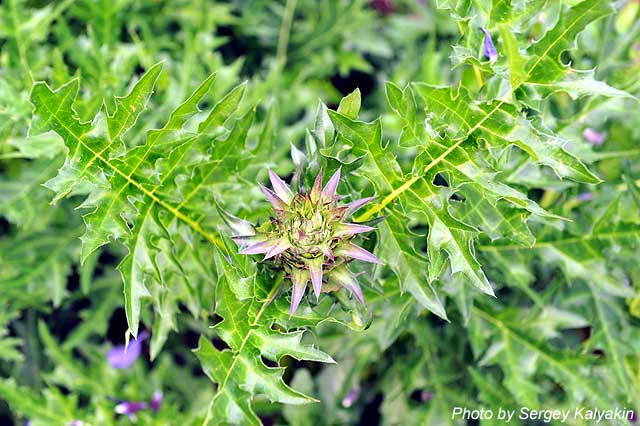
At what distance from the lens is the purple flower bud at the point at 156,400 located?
1.40 m

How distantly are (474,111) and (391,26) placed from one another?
1.17 meters

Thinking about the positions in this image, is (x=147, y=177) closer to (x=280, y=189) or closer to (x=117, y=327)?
(x=280, y=189)

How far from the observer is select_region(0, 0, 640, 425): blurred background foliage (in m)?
1.16

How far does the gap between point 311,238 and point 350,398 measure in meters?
0.75

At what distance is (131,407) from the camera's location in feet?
4.51

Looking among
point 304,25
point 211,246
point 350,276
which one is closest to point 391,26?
point 304,25

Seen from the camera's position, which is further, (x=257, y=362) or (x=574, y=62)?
(x=574, y=62)

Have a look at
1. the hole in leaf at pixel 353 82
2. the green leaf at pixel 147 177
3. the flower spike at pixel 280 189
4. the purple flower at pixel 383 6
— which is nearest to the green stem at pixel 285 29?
the hole in leaf at pixel 353 82

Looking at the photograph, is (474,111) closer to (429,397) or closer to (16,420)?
(429,397)

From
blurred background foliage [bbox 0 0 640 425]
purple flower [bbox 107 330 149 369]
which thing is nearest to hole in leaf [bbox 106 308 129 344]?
blurred background foliage [bbox 0 0 640 425]

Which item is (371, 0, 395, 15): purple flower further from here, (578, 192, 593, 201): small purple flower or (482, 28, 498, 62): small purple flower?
(482, 28, 498, 62): small purple flower

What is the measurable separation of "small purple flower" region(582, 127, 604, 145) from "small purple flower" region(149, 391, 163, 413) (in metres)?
0.99

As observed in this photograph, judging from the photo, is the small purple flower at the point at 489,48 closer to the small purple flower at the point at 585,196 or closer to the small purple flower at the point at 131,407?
the small purple flower at the point at 585,196

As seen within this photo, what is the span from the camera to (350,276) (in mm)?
819
